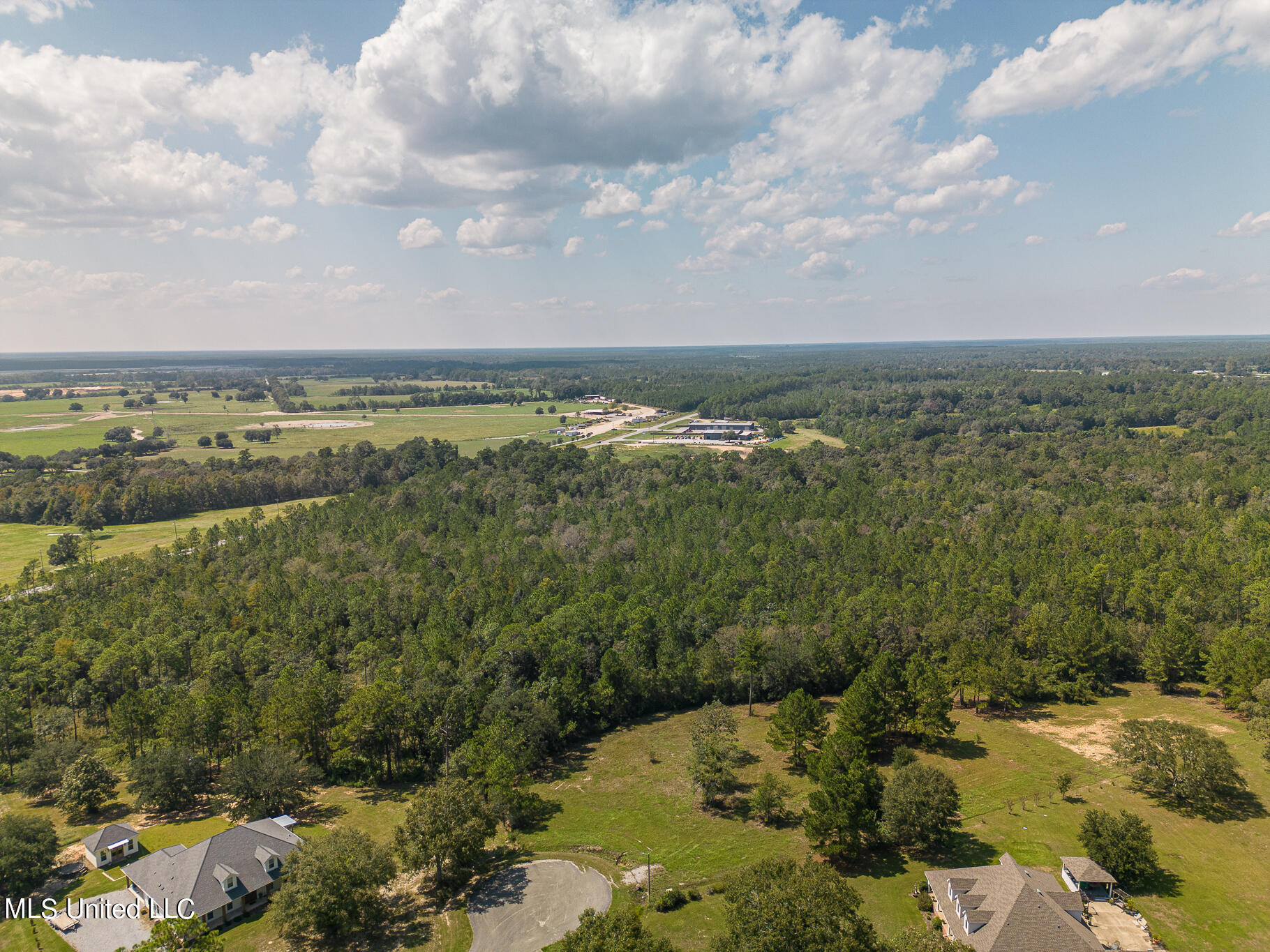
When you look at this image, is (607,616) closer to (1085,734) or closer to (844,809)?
(844,809)

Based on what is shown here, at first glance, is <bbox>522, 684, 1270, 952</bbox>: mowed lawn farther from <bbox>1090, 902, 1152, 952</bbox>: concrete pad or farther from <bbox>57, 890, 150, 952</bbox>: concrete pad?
<bbox>57, 890, 150, 952</bbox>: concrete pad

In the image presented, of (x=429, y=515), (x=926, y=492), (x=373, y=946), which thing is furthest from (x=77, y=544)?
(x=926, y=492)

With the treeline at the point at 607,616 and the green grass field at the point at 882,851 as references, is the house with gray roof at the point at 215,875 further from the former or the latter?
the treeline at the point at 607,616

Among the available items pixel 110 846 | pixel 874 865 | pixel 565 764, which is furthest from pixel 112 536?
pixel 874 865

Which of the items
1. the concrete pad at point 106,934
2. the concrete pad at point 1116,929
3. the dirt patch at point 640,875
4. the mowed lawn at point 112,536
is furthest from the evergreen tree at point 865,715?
the mowed lawn at point 112,536

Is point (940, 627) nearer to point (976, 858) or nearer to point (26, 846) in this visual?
point (976, 858)
